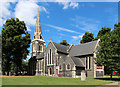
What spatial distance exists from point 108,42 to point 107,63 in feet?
16.3

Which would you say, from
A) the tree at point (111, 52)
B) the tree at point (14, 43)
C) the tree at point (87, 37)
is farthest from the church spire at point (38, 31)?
the tree at point (111, 52)

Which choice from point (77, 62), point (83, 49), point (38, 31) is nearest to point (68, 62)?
point (77, 62)

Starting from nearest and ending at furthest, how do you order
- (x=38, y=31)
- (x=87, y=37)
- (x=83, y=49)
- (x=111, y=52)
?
1. (x=111, y=52)
2. (x=83, y=49)
3. (x=87, y=37)
4. (x=38, y=31)

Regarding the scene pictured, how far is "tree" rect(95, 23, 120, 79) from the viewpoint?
26.2 metres

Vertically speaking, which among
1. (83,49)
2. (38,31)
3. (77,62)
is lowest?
(77,62)

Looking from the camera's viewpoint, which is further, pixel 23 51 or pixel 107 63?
pixel 23 51

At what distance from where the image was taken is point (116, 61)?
26.5 meters

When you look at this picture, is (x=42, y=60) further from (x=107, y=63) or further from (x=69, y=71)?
(x=107, y=63)

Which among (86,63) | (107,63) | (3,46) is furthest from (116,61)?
(3,46)

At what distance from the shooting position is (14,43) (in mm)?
41531

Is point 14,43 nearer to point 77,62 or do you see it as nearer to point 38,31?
point 77,62

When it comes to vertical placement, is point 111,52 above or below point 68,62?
above

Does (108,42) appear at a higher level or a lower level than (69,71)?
higher

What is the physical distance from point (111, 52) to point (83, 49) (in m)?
16.8
